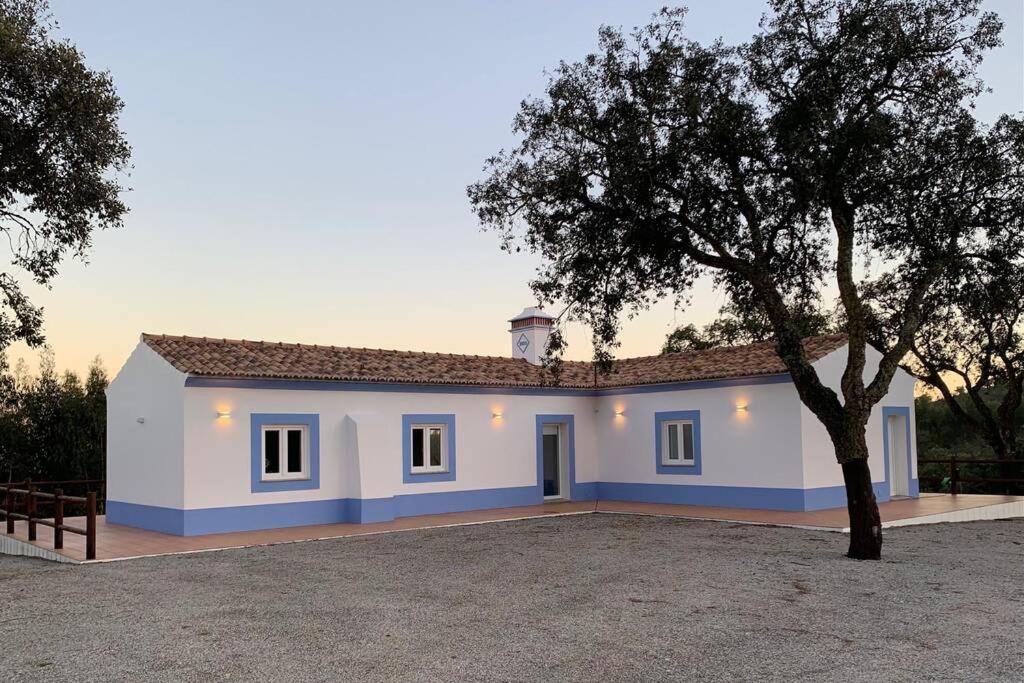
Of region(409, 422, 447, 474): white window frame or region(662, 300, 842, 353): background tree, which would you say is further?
region(662, 300, 842, 353): background tree

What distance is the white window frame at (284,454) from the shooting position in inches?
562

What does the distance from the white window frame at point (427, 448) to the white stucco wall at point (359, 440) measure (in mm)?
271

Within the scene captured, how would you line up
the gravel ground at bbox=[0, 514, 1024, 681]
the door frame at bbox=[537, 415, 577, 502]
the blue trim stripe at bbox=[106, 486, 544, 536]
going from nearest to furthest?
1. the gravel ground at bbox=[0, 514, 1024, 681]
2. the blue trim stripe at bbox=[106, 486, 544, 536]
3. the door frame at bbox=[537, 415, 577, 502]

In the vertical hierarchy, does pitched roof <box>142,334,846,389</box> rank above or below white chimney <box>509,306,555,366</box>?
below

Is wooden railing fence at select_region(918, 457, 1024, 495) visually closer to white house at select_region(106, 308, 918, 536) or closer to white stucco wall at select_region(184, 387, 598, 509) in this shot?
white house at select_region(106, 308, 918, 536)

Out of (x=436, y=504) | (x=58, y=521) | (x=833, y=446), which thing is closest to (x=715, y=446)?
(x=833, y=446)

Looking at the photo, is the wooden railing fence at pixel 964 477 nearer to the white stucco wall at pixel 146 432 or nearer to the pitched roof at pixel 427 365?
the pitched roof at pixel 427 365

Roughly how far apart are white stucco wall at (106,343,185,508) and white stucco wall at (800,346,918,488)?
35.8 ft

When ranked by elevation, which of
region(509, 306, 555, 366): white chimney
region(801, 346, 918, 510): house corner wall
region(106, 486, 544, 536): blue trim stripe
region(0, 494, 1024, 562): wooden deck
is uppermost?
region(509, 306, 555, 366): white chimney

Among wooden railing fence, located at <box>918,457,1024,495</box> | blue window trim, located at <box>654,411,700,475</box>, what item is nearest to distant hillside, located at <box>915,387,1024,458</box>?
wooden railing fence, located at <box>918,457,1024,495</box>

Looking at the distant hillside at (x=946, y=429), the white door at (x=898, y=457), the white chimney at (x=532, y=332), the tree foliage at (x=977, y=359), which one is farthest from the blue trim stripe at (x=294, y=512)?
the distant hillside at (x=946, y=429)

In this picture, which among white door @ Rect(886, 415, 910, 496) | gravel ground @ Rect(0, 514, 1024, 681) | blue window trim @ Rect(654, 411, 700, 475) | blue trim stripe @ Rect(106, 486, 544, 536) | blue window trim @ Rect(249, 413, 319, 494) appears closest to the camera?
gravel ground @ Rect(0, 514, 1024, 681)

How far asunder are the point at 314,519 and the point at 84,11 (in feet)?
29.3

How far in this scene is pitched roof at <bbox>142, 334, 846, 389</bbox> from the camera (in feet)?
47.4
